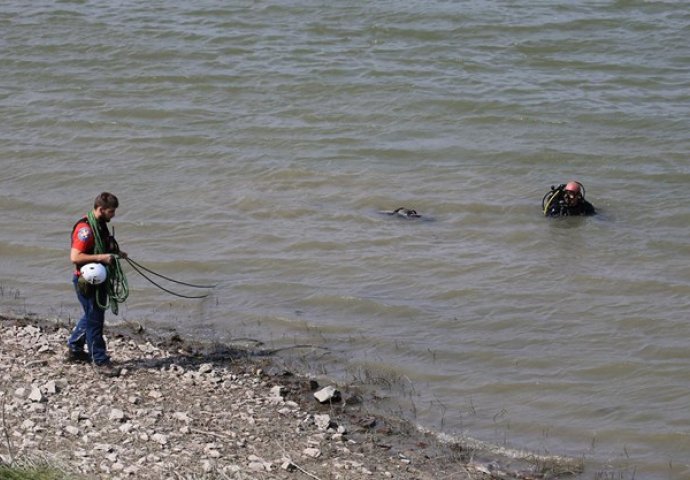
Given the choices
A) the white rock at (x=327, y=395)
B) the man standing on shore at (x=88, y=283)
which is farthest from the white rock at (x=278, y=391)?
the man standing on shore at (x=88, y=283)

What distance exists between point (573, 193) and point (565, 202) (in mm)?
225

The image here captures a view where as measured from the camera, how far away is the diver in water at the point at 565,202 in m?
14.4

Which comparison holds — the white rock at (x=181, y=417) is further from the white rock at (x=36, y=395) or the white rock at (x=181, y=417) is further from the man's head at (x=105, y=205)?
the man's head at (x=105, y=205)

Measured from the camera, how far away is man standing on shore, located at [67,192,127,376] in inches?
366

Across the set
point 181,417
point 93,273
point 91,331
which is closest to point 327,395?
point 181,417

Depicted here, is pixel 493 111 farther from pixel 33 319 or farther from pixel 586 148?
pixel 33 319

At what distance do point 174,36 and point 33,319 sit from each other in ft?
40.8

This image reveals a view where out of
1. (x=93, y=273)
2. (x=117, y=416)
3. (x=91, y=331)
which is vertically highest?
(x=93, y=273)

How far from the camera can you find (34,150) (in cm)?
1748

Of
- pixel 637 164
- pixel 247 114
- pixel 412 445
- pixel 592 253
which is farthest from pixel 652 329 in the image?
pixel 247 114

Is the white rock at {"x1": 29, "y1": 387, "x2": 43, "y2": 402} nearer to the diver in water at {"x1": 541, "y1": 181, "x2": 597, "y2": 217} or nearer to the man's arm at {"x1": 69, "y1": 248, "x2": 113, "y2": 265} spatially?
the man's arm at {"x1": 69, "y1": 248, "x2": 113, "y2": 265}

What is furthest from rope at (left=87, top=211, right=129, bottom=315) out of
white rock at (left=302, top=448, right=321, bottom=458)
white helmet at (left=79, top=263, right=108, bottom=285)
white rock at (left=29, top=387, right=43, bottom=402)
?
white rock at (left=302, top=448, right=321, bottom=458)

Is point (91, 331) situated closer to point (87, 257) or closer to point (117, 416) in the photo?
point (87, 257)

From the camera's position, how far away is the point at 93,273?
9289mm
